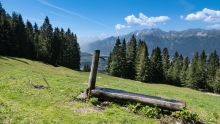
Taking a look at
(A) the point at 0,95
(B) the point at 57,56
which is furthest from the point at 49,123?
(B) the point at 57,56

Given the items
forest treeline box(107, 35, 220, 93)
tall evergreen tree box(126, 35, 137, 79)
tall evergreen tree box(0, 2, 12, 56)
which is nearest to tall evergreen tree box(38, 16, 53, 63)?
tall evergreen tree box(0, 2, 12, 56)

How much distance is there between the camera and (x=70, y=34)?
8881cm

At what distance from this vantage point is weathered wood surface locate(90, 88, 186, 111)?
1131 cm

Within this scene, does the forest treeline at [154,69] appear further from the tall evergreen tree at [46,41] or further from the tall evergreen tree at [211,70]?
the tall evergreen tree at [46,41]

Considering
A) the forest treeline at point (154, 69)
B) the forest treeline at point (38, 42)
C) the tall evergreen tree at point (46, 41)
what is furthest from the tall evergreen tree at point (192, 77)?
the tall evergreen tree at point (46, 41)

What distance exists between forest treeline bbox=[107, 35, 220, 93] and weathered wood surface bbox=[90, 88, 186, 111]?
58.5 m

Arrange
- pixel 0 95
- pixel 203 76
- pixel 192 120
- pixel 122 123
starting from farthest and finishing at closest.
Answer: pixel 203 76 < pixel 0 95 < pixel 192 120 < pixel 122 123

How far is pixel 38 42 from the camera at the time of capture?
7862 centimetres

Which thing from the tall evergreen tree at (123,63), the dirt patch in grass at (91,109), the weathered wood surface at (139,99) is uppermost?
the tall evergreen tree at (123,63)

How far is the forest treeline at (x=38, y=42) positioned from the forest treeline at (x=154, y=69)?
2282 cm

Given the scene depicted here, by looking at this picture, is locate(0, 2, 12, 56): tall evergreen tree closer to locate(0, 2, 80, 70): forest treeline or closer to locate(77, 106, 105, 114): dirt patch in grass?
locate(0, 2, 80, 70): forest treeline

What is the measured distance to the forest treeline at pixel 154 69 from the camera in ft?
236

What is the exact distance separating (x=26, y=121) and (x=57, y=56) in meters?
78.5

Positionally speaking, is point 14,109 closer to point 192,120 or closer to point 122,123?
point 122,123
